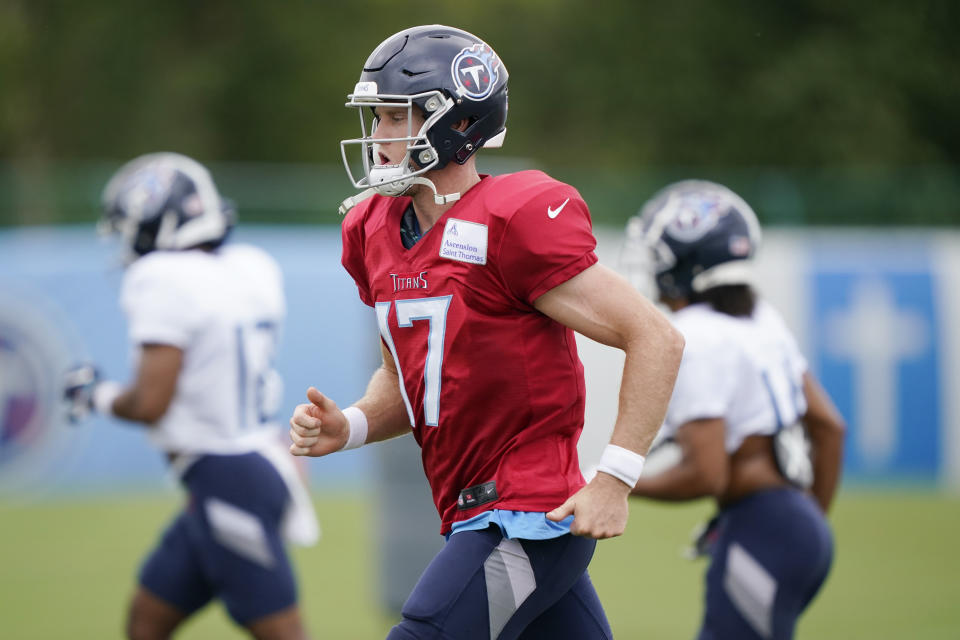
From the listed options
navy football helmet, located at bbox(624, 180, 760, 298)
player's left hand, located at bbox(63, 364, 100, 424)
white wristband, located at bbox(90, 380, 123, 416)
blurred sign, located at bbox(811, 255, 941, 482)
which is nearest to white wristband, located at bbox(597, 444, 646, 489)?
navy football helmet, located at bbox(624, 180, 760, 298)

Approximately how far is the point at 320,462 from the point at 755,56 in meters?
10.1

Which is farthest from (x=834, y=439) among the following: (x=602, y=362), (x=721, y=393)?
(x=602, y=362)

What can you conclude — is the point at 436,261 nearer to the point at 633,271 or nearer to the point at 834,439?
the point at 633,271

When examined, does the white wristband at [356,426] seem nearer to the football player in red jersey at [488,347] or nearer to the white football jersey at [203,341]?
the football player in red jersey at [488,347]

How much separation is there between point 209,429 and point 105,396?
497mm

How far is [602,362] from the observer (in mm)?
11602

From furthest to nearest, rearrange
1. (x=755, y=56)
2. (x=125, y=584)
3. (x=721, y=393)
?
1. (x=755, y=56)
2. (x=125, y=584)
3. (x=721, y=393)

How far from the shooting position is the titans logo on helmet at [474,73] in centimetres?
355

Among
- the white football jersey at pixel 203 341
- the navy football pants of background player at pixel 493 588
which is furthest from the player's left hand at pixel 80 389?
the navy football pants of background player at pixel 493 588

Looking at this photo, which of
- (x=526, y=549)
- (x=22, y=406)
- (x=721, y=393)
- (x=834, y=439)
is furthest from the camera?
(x=22, y=406)

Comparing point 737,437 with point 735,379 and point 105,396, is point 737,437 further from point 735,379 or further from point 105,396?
point 105,396

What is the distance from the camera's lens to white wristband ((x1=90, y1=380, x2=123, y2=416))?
5.36 metres

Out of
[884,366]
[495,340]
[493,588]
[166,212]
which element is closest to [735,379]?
[495,340]

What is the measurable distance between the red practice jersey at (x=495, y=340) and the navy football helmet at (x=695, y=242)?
4.39ft
